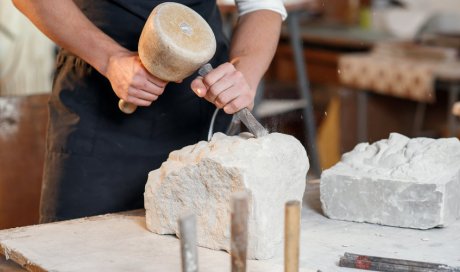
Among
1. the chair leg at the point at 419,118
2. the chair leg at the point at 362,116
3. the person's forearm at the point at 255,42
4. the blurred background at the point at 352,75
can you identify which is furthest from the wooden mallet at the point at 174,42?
the chair leg at the point at 419,118

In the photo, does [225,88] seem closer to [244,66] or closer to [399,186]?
[244,66]

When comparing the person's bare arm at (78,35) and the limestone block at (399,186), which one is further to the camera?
the person's bare arm at (78,35)

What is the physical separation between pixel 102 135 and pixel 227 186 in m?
0.55

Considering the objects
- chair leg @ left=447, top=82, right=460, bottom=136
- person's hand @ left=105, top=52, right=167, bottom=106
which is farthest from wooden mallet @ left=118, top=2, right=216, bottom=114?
chair leg @ left=447, top=82, right=460, bottom=136

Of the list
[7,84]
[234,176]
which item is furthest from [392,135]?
[7,84]

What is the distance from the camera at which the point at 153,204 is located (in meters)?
1.75

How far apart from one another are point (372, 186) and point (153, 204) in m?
0.44

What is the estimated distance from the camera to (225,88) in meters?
1.80

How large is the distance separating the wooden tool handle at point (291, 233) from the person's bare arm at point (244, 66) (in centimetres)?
56

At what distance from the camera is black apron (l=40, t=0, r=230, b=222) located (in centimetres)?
208

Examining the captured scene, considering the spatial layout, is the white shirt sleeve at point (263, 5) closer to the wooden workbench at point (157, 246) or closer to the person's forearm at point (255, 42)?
the person's forearm at point (255, 42)

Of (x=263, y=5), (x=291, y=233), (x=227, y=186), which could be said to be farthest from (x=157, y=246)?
(x=263, y=5)

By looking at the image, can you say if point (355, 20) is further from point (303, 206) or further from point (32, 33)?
point (303, 206)

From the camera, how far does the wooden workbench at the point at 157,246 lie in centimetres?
156
